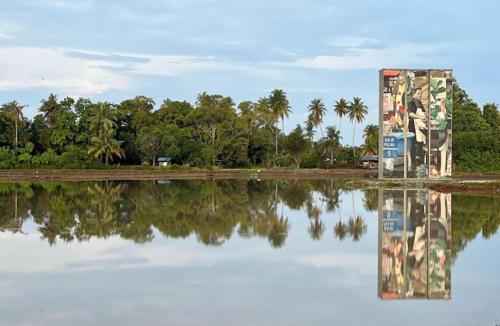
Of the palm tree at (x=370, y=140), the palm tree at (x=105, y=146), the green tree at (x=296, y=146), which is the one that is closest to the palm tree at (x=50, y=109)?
the palm tree at (x=105, y=146)

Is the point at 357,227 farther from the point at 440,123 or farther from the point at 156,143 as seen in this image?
the point at 156,143

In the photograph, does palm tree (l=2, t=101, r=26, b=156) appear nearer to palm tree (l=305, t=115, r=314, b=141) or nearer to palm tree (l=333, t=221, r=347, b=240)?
palm tree (l=305, t=115, r=314, b=141)

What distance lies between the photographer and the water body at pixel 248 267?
1034 cm

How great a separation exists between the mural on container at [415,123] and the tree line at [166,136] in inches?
1172

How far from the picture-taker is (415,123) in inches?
2108

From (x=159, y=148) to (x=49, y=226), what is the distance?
56935mm

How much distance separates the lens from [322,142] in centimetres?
9250

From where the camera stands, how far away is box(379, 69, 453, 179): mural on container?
53031 mm

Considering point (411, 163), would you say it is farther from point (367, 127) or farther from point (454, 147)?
point (367, 127)

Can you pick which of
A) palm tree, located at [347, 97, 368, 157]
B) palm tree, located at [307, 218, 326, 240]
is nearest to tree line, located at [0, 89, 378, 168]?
palm tree, located at [347, 97, 368, 157]

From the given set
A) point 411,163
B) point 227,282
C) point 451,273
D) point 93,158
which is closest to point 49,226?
point 227,282

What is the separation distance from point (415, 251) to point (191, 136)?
68137 millimetres

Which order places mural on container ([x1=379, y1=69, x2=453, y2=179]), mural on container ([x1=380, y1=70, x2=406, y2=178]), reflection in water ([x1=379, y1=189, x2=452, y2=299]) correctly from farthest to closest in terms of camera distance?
mural on container ([x1=379, y1=69, x2=453, y2=179]), mural on container ([x1=380, y1=70, x2=406, y2=178]), reflection in water ([x1=379, y1=189, x2=452, y2=299])

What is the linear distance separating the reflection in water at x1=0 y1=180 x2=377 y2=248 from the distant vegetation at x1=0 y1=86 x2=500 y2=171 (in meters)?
37.1
